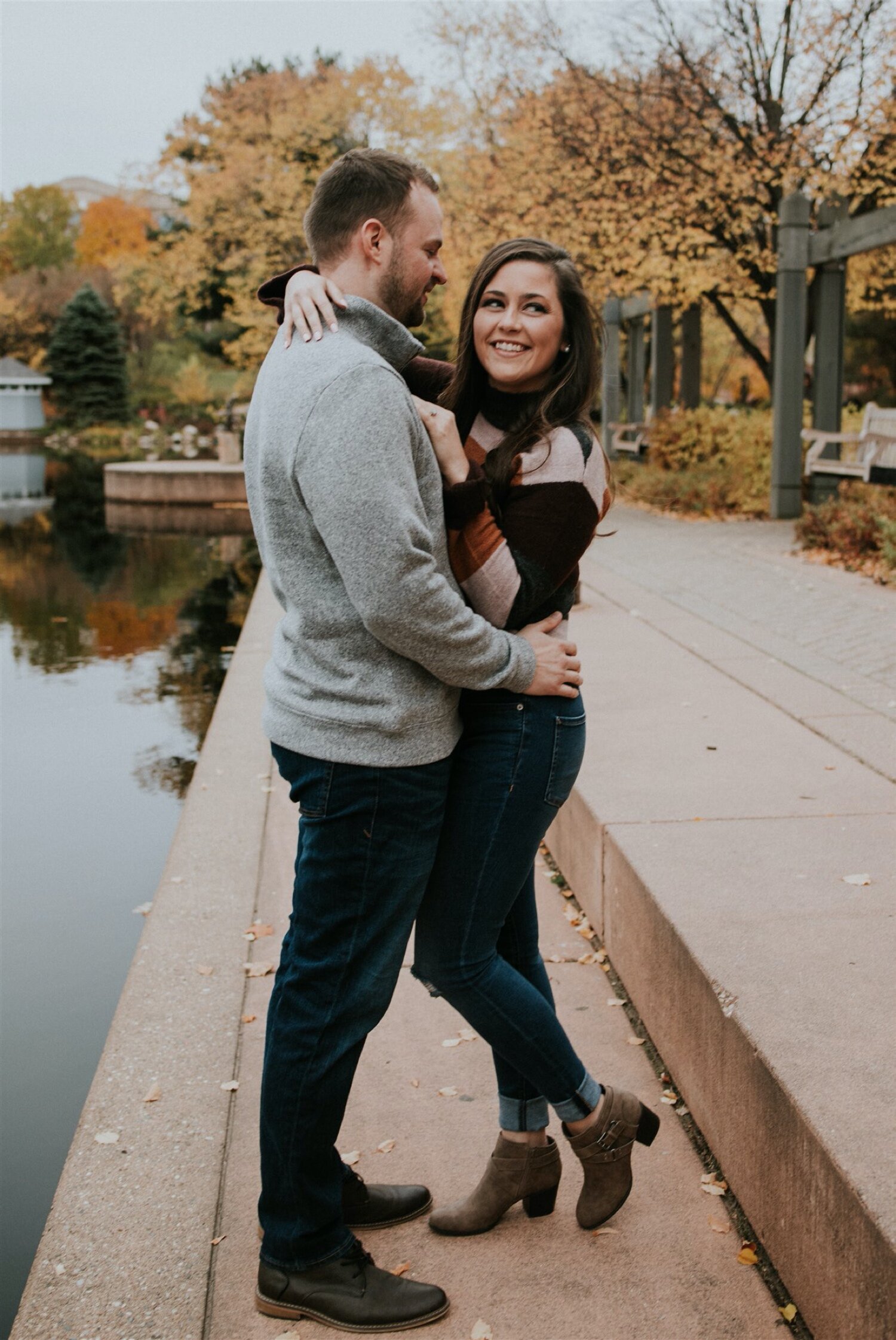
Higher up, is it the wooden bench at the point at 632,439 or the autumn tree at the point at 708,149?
the autumn tree at the point at 708,149

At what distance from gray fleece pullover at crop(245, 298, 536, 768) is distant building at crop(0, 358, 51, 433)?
6841cm

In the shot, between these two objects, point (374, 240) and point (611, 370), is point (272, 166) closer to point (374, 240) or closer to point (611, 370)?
point (611, 370)

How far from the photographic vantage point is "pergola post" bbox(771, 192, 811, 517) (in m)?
14.8

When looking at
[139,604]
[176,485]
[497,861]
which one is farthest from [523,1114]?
[176,485]

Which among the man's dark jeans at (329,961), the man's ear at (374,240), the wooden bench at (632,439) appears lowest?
the man's dark jeans at (329,961)

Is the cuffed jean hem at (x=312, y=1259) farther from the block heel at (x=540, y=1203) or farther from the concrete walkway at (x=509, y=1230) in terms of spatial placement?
the block heel at (x=540, y=1203)

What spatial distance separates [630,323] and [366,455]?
25.4 meters

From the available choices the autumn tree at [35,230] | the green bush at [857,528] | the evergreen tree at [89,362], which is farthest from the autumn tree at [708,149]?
the autumn tree at [35,230]

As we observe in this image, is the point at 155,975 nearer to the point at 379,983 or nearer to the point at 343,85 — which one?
the point at 379,983

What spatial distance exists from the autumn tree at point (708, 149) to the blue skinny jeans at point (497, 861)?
1405 centimetres

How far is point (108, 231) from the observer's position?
281 feet

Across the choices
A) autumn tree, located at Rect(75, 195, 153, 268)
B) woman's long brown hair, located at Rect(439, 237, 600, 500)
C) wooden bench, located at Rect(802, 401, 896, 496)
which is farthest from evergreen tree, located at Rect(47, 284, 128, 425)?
woman's long brown hair, located at Rect(439, 237, 600, 500)

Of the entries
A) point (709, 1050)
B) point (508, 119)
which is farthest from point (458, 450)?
point (508, 119)

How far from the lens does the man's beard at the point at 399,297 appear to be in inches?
86.1
